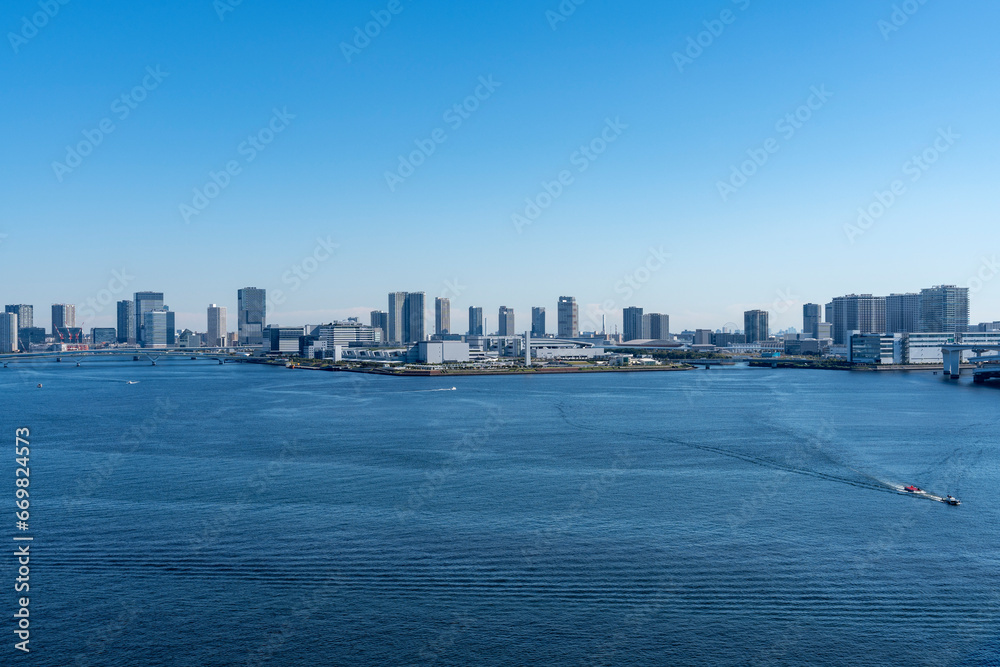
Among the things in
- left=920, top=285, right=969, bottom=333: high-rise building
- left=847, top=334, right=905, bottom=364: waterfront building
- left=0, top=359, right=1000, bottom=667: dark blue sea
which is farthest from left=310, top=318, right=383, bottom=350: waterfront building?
left=0, top=359, right=1000, bottom=667: dark blue sea

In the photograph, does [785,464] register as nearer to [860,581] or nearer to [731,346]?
[860,581]

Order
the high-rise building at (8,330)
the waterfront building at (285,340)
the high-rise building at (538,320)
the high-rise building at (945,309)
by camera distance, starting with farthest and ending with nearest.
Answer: the high-rise building at (538,320) < the high-rise building at (8,330) < the waterfront building at (285,340) < the high-rise building at (945,309)

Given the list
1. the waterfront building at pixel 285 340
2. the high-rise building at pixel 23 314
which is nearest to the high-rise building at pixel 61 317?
the high-rise building at pixel 23 314

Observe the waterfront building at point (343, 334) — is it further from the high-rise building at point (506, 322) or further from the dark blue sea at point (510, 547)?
the dark blue sea at point (510, 547)

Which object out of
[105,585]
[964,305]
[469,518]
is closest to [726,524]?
[469,518]

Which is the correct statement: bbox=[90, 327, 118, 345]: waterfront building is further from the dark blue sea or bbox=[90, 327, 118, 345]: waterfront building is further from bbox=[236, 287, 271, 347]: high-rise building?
the dark blue sea

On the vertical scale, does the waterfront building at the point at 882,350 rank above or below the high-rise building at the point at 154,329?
below

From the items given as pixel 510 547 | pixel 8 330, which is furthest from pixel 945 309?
pixel 8 330
